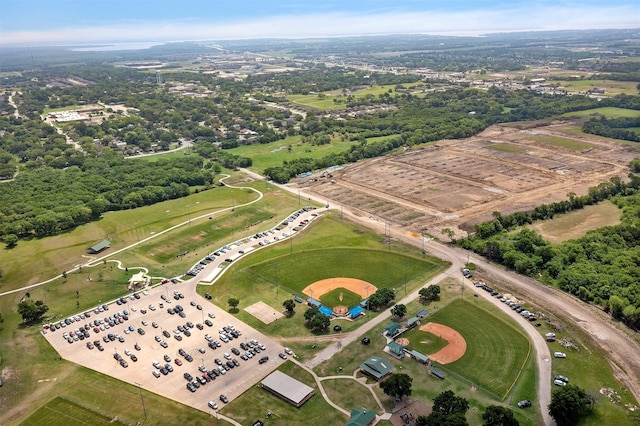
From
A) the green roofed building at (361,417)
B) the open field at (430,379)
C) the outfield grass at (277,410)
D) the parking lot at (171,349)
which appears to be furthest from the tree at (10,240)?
the green roofed building at (361,417)

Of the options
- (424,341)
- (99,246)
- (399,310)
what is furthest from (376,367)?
(99,246)

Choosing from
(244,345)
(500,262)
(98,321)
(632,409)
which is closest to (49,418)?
(98,321)

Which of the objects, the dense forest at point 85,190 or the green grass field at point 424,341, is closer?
the green grass field at point 424,341

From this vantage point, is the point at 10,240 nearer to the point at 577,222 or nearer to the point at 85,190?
the point at 85,190

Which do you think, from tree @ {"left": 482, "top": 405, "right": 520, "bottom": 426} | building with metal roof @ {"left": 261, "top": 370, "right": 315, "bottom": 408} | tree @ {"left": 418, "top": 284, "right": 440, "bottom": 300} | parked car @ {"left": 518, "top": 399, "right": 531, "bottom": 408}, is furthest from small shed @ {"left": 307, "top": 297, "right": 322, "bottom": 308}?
parked car @ {"left": 518, "top": 399, "right": 531, "bottom": 408}

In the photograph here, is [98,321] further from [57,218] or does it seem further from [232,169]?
[232,169]

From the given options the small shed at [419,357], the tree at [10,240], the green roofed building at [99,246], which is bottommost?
the small shed at [419,357]

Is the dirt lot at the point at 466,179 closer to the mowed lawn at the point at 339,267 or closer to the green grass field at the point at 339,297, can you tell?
the mowed lawn at the point at 339,267
